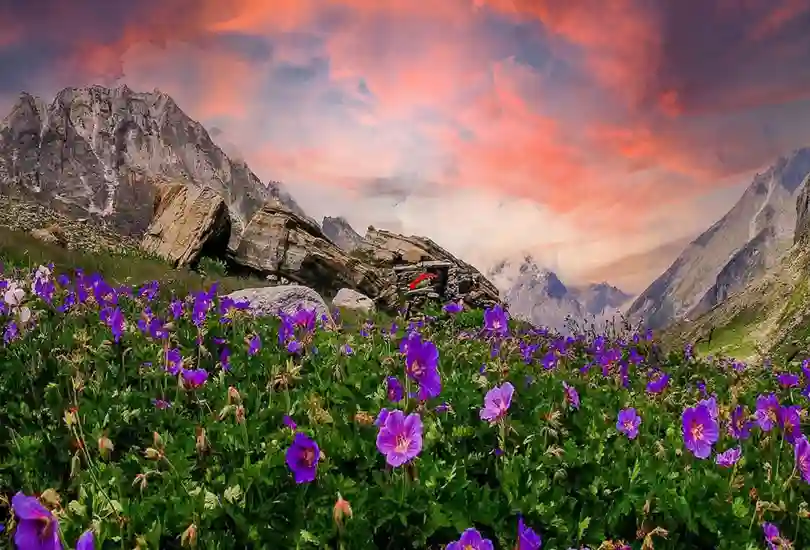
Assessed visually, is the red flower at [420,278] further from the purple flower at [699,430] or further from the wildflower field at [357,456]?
the purple flower at [699,430]

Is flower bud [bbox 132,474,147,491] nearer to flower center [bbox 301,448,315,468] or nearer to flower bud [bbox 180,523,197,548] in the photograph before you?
flower bud [bbox 180,523,197,548]

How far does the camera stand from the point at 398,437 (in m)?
2.19

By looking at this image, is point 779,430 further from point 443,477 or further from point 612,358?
point 612,358

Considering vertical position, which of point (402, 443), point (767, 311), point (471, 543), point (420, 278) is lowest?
point (471, 543)

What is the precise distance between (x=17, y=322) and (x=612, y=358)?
530 centimetres

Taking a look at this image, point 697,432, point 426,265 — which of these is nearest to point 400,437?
point 697,432

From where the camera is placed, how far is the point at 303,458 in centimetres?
225

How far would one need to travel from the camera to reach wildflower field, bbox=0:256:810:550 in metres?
2.25

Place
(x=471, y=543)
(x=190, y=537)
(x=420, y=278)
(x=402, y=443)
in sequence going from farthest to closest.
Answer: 1. (x=420, y=278)
2. (x=402, y=443)
3. (x=190, y=537)
4. (x=471, y=543)

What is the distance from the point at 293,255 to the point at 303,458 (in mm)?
18010

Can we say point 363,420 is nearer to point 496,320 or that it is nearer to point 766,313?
point 496,320

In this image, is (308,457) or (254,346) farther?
(254,346)

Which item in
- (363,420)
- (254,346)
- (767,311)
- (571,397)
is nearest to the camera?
(363,420)

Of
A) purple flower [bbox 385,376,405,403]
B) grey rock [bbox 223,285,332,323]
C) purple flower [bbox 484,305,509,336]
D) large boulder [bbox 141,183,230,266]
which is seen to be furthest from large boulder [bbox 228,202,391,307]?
purple flower [bbox 385,376,405,403]
